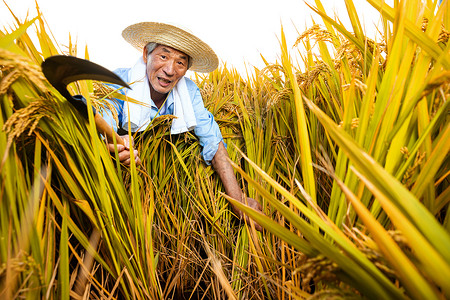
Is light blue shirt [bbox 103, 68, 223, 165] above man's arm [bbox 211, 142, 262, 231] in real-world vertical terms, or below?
above

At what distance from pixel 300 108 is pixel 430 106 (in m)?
0.29

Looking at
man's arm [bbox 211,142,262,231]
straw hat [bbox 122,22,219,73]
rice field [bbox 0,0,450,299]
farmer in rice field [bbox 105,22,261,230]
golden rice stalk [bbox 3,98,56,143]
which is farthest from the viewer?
straw hat [bbox 122,22,219,73]

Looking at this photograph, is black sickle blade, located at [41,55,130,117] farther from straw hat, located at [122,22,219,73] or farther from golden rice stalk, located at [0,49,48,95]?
straw hat, located at [122,22,219,73]

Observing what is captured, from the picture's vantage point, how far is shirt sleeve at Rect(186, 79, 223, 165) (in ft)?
5.60

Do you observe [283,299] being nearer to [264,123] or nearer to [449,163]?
[449,163]

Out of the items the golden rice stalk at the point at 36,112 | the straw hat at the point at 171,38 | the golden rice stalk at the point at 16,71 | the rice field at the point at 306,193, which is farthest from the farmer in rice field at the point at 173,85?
the golden rice stalk at the point at 16,71

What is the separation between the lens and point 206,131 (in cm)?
180

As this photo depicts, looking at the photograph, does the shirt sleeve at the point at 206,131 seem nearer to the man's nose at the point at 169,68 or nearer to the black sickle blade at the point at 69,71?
the man's nose at the point at 169,68

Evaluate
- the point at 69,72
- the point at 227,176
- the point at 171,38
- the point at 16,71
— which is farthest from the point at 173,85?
the point at 16,71

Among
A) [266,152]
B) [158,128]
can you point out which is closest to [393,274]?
[266,152]

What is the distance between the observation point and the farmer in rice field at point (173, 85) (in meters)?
1.69

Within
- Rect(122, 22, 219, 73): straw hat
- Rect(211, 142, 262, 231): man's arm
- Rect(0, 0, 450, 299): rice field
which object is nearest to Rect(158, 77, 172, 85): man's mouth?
Rect(122, 22, 219, 73): straw hat

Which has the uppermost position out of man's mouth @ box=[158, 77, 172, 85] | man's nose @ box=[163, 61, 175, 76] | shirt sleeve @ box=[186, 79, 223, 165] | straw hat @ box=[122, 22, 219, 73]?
straw hat @ box=[122, 22, 219, 73]

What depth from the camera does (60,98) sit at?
0.70m
